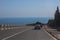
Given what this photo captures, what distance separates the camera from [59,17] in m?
77.2

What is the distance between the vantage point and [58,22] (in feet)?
255

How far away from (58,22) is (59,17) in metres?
1.85
